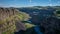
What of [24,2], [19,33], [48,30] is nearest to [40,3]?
[24,2]

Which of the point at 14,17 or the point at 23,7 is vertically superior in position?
the point at 23,7

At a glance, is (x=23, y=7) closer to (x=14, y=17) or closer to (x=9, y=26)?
(x=14, y=17)

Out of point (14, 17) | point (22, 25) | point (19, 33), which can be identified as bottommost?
point (19, 33)

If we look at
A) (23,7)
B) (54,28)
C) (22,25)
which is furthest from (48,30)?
(23,7)

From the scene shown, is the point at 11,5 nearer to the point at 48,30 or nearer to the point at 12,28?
the point at 12,28

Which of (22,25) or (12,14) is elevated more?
(12,14)

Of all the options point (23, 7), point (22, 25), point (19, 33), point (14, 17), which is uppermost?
point (23, 7)
